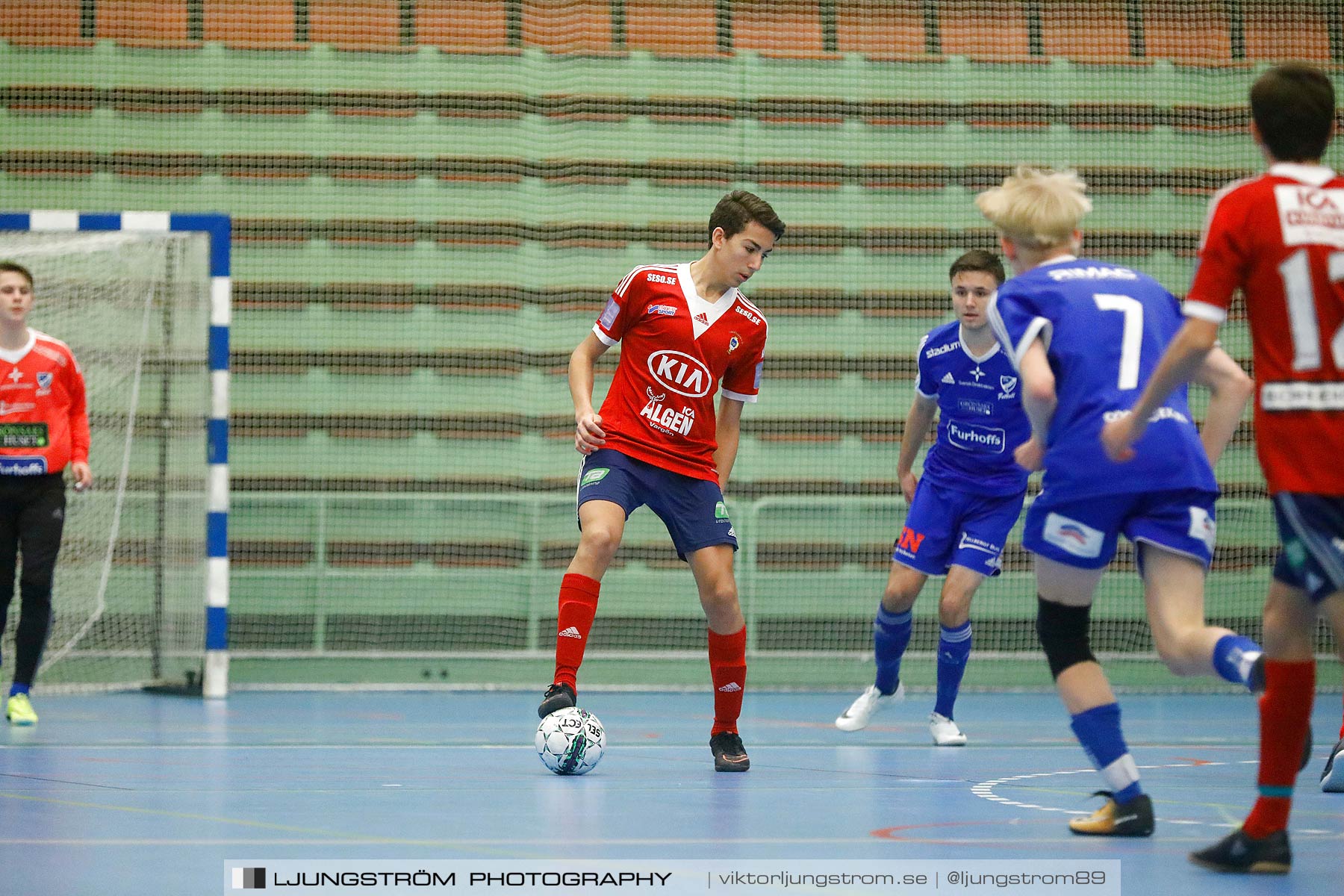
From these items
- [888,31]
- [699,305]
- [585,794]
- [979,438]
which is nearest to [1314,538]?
[585,794]

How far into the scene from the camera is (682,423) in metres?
5.24

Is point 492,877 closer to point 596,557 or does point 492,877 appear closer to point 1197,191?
point 596,557

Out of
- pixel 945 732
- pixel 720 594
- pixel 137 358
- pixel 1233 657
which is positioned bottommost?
pixel 945 732

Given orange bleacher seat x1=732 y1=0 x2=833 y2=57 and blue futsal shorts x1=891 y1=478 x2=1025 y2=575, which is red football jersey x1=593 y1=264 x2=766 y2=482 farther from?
orange bleacher seat x1=732 y1=0 x2=833 y2=57

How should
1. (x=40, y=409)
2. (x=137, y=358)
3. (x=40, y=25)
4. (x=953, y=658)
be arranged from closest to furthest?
(x=953, y=658) → (x=40, y=409) → (x=137, y=358) → (x=40, y=25)

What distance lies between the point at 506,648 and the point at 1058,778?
5254 millimetres

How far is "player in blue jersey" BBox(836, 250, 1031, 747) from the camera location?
20.0 feet

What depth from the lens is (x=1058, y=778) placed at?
→ 5.02 m

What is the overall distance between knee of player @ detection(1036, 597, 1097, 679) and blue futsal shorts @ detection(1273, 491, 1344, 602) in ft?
2.01

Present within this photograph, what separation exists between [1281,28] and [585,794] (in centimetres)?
837

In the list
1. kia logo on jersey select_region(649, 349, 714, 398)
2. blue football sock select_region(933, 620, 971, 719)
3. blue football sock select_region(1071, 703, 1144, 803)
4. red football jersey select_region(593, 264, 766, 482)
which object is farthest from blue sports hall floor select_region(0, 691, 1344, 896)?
kia logo on jersey select_region(649, 349, 714, 398)

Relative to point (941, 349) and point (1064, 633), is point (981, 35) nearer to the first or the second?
point (941, 349)

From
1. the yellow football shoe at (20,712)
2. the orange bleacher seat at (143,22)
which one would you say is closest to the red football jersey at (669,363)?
the yellow football shoe at (20,712)

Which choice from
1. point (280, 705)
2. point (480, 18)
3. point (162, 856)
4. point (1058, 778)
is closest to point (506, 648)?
point (280, 705)
